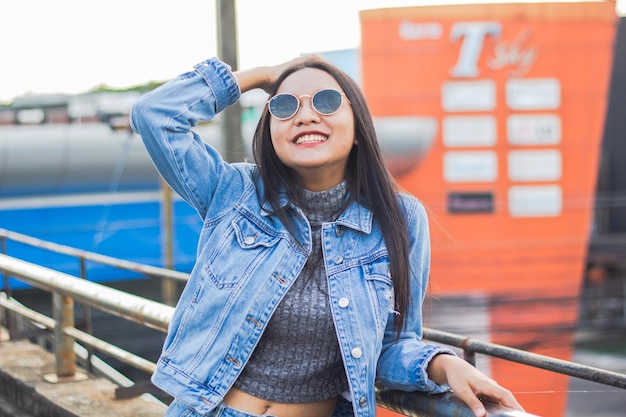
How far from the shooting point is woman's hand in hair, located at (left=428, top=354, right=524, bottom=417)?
4.52 ft

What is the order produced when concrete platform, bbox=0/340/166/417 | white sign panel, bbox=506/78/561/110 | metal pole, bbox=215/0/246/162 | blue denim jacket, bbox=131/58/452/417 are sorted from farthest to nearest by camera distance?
white sign panel, bbox=506/78/561/110, metal pole, bbox=215/0/246/162, concrete platform, bbox=0/340/166/417, blue denim jacket, bbox=131/58/452/417

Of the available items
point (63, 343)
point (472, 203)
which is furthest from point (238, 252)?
point (472, 203)

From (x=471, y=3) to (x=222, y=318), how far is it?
1189cm

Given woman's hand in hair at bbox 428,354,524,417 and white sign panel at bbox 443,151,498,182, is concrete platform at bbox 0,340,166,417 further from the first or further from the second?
white sign panel at bbox 443,151,498,182

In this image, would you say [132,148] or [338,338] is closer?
[338,338]

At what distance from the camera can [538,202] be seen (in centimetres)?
1320

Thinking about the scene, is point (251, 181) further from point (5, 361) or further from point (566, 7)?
point (566, 7)

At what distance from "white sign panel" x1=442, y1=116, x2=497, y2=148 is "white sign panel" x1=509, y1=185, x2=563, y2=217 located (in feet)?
3.37

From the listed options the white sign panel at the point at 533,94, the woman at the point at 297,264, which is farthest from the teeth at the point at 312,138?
the white sign panel at the point at 533,94

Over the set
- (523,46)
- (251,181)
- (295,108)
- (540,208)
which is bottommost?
(540,208)

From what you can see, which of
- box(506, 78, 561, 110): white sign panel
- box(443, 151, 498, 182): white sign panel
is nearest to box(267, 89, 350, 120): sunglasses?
box(443, 151, 498, 182): white sign panel

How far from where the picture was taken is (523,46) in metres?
12.9

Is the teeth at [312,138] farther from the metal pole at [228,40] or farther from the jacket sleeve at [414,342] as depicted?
the metal pole at [228,40]

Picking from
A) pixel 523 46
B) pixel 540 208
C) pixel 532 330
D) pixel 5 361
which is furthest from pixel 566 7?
pixel 5 361
